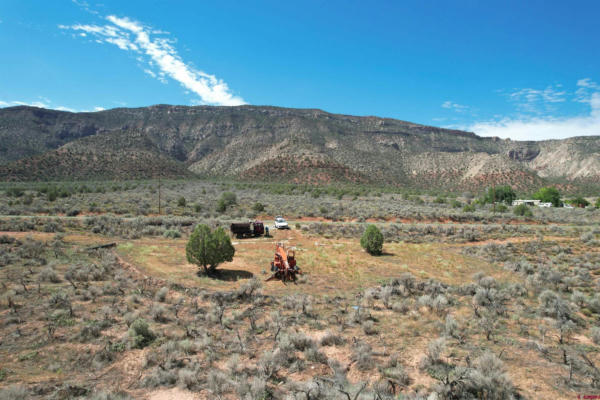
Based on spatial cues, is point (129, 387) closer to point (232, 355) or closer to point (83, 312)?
point (232, 355)

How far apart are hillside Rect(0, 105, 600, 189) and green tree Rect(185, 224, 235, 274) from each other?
7951 centimetres

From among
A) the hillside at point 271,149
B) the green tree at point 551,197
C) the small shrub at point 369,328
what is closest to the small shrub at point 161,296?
the small shrub at point 369,328

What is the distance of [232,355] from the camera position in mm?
7805

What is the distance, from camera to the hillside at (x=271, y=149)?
3708 inches

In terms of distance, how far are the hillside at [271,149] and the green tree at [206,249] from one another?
79.5 metres

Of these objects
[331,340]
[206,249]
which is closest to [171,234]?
[206,249]

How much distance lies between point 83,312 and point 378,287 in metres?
12.4

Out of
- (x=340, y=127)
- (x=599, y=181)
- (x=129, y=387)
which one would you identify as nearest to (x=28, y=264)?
(x=129, y=387)

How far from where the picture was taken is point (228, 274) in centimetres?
1664

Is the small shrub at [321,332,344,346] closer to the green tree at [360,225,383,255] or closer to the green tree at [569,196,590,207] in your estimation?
the green tree at [360,225,383,255]

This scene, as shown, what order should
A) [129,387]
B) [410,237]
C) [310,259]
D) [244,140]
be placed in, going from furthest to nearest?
[244,140]
[410,237]
[310,259]
[129,387]

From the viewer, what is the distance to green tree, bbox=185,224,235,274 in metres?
16.2

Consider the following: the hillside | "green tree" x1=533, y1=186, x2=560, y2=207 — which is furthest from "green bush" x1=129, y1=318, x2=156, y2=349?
"green tree" x1=533, y1=186, x2=560, y2=207

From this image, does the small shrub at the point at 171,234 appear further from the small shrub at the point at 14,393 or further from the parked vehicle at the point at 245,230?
the small shrub at the point at 14,393
